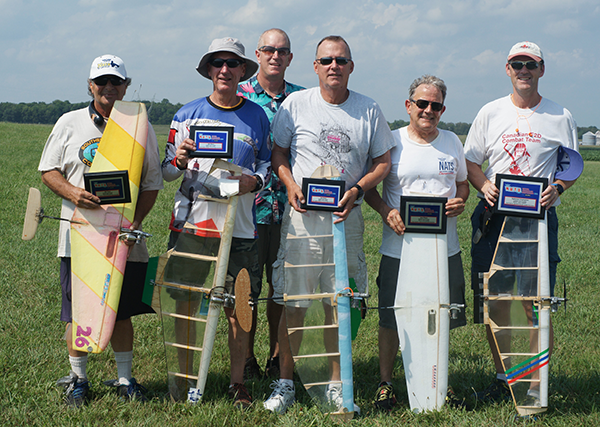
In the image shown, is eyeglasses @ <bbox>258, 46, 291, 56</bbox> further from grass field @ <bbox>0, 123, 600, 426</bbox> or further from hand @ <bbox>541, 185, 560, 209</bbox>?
grass field @ <bbox>0, 123, 600, 426</bbox>

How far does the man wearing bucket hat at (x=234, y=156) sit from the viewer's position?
314 centimetres

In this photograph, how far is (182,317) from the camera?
327 cm

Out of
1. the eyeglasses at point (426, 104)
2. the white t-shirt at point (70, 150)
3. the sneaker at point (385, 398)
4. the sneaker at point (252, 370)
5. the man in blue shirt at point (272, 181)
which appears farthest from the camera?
the sneaker at point (252, 370)

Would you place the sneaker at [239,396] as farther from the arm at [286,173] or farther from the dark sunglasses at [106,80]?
the dark sunglasses at [106,80]

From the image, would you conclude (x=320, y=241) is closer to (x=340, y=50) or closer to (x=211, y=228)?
(x=211, y=228)

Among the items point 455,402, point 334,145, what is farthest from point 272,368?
point 334,145

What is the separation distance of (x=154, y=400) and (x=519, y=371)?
2.38m

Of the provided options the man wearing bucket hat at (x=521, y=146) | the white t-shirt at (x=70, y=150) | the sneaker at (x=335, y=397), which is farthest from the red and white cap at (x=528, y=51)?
the white t-shirt at (x=70, y=150)

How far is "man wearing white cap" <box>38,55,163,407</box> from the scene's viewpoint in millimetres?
3082

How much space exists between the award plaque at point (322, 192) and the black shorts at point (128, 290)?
1.20m

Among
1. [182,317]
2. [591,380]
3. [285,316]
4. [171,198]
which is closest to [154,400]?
[182,317]

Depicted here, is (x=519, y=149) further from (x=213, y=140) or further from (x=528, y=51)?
(x=213, y=140)

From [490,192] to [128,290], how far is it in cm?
244

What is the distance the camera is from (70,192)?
9.98ft
